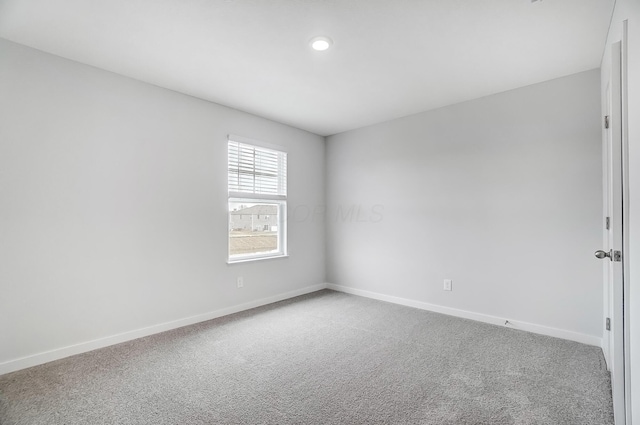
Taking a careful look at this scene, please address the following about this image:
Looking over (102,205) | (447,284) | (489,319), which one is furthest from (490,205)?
(102,205)

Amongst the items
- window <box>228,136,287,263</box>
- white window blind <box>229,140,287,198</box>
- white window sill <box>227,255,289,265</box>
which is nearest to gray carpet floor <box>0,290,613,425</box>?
white window sill <box>227,255,289,265</box>

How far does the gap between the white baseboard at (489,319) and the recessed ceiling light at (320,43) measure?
306 cm

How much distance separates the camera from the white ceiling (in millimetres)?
1951

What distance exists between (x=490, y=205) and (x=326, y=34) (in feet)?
7.92

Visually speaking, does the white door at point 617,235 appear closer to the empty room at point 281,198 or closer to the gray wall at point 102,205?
the empty room at point 281,198

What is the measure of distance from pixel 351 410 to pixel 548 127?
9.98 ft

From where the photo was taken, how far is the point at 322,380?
2.17 m

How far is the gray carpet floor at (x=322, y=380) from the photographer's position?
5.89ft

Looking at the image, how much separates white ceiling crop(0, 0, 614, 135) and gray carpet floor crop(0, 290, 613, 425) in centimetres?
244

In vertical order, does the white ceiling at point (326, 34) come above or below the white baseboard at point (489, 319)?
above

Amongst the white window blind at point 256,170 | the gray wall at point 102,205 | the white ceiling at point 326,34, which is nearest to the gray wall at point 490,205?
the white ceiling at point 326,34

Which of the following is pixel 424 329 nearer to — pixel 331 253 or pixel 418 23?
pixel 331 253

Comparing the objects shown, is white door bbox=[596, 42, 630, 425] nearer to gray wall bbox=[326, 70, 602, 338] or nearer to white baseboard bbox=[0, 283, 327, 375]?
gray wall bbox=[326, 70, 602, 338]

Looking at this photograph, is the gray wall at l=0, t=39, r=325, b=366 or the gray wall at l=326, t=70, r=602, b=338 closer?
the gray wall at l=0, t=39, r=325, b=366
